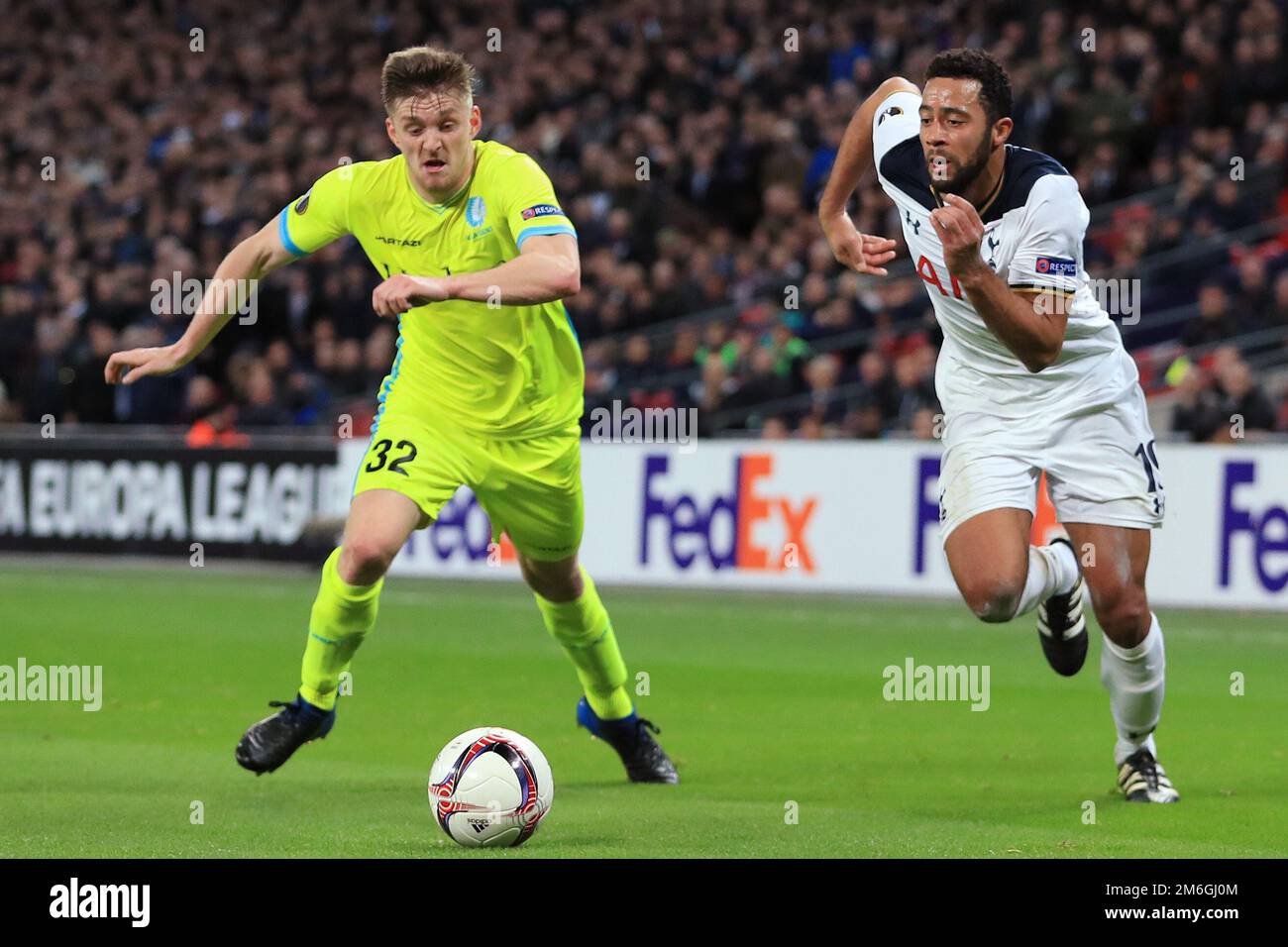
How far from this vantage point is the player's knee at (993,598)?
680 centimetres

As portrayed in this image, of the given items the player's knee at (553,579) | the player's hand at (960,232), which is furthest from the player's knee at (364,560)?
the player's hand at (960,232)

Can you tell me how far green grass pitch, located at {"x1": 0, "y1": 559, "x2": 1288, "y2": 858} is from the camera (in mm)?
6367

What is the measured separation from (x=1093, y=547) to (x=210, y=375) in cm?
1733

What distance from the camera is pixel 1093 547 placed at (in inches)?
281

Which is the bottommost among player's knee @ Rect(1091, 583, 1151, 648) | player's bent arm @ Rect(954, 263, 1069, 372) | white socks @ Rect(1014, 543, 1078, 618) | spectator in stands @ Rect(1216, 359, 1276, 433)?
player's knee @ Rect(1091, 583, 1151, 648)

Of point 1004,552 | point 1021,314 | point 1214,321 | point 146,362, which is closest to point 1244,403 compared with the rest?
point 1214,321

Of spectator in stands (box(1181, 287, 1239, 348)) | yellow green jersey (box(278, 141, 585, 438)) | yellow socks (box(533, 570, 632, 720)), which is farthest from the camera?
spectator in stands (box(1181, 287, 1239, 348))

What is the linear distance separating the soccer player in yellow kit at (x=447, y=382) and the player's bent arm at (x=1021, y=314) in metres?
1.36

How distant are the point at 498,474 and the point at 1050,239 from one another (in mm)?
2132

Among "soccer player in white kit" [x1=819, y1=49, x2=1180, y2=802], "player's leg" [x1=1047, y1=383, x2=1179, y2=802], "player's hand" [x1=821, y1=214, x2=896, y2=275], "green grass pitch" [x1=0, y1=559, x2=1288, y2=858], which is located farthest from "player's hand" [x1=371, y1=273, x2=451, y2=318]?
"player's leg" [x1=1047, y1=383, x2=1179, y2=802]

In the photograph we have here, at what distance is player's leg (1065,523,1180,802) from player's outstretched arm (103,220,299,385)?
305 centimetres

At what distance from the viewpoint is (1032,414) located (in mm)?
7227

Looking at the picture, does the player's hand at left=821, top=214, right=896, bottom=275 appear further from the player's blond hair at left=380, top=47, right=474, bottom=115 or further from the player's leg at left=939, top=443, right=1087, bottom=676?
the player's blond hair at left=380, top=47, right=474, bottom=115

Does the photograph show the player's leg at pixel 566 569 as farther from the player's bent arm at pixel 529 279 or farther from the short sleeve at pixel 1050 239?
the short sleeve at pixel 1050 239
